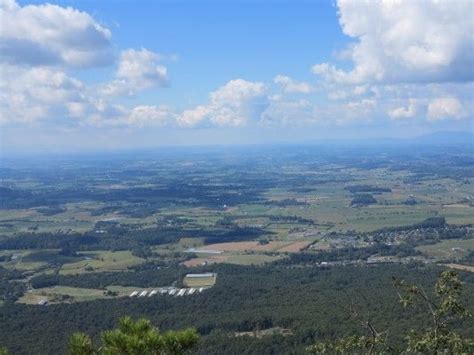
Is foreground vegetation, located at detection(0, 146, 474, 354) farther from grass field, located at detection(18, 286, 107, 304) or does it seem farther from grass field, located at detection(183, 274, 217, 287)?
grass field, located at detection(183, 274, 217, 287)

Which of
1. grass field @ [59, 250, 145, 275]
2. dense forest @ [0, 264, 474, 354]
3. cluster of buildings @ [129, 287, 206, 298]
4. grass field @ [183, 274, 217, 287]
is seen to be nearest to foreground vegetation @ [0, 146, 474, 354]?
dense forest @ [0, 264, 474, 354]

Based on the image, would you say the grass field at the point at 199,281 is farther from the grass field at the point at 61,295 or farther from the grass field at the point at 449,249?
the grass field at the point at 449,249

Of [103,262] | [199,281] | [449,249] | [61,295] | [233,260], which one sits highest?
[61,295]

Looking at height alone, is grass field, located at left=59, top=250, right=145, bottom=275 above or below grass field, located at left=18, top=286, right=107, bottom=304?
below

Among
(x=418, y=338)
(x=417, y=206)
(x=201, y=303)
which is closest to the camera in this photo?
(x=418, y=338)

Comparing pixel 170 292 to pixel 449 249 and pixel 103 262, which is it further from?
pixel 449 249

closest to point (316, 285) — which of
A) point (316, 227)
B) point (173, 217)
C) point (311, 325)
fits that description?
point (311, 325)

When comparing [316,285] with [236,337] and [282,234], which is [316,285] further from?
[282,234]

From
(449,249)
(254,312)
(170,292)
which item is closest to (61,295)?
(170,292)

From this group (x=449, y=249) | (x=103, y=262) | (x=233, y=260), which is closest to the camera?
(x=233, y=260)

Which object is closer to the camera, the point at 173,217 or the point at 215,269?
the point at 215,269

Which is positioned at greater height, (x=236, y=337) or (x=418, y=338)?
(x=418, y=338)
